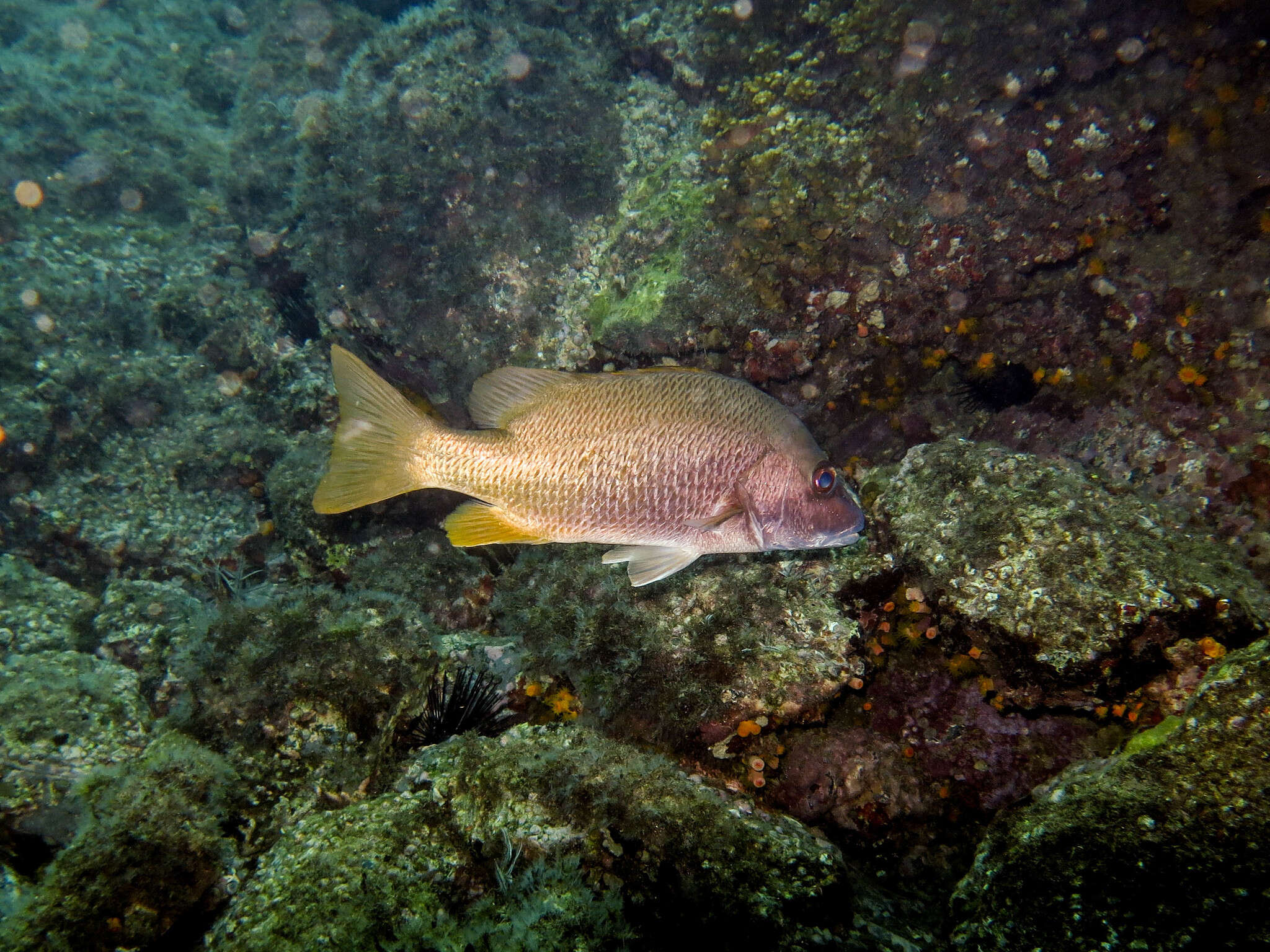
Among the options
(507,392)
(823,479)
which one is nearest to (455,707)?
(507,392)

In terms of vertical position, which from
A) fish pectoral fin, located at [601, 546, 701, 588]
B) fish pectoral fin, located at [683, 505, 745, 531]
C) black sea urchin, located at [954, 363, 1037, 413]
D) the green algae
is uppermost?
the green algae

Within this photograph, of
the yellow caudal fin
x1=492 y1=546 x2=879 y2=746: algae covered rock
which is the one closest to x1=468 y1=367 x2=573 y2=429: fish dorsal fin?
the yellow caudal fin

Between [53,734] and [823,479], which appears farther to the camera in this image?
[53,734]

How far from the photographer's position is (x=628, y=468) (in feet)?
9.82

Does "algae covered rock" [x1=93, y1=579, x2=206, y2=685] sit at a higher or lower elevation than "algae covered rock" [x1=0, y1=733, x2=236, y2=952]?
higher

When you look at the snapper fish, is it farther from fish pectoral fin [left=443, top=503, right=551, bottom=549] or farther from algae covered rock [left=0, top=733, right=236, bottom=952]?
algae covered rock [left=0, top=733, right=236, bottom=952]

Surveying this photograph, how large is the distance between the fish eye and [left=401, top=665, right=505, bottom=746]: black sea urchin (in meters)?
2.32

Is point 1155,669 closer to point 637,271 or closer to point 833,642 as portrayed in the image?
point 833,642

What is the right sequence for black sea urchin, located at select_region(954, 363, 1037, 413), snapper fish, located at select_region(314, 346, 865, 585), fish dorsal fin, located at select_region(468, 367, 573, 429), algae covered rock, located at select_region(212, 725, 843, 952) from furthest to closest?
black sea urchin, located at select_region(954, 363, 1037, 413) < fish dorsal fin, located at select_region(468, 367, 573, 429) < snapper fish, located at select_region(314, 346, 865, 585) < algae covered rock, located at select_region(212, 725, 843, 952)

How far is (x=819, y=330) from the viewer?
15.7 ft

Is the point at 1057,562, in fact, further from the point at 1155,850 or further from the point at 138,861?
the point at 138,861

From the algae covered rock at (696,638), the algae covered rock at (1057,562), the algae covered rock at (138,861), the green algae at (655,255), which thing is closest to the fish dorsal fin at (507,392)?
the algae covered rock at (696,638)

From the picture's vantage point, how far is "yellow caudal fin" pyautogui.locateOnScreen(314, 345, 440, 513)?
3229 mm

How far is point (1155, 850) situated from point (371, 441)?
4.07 m
